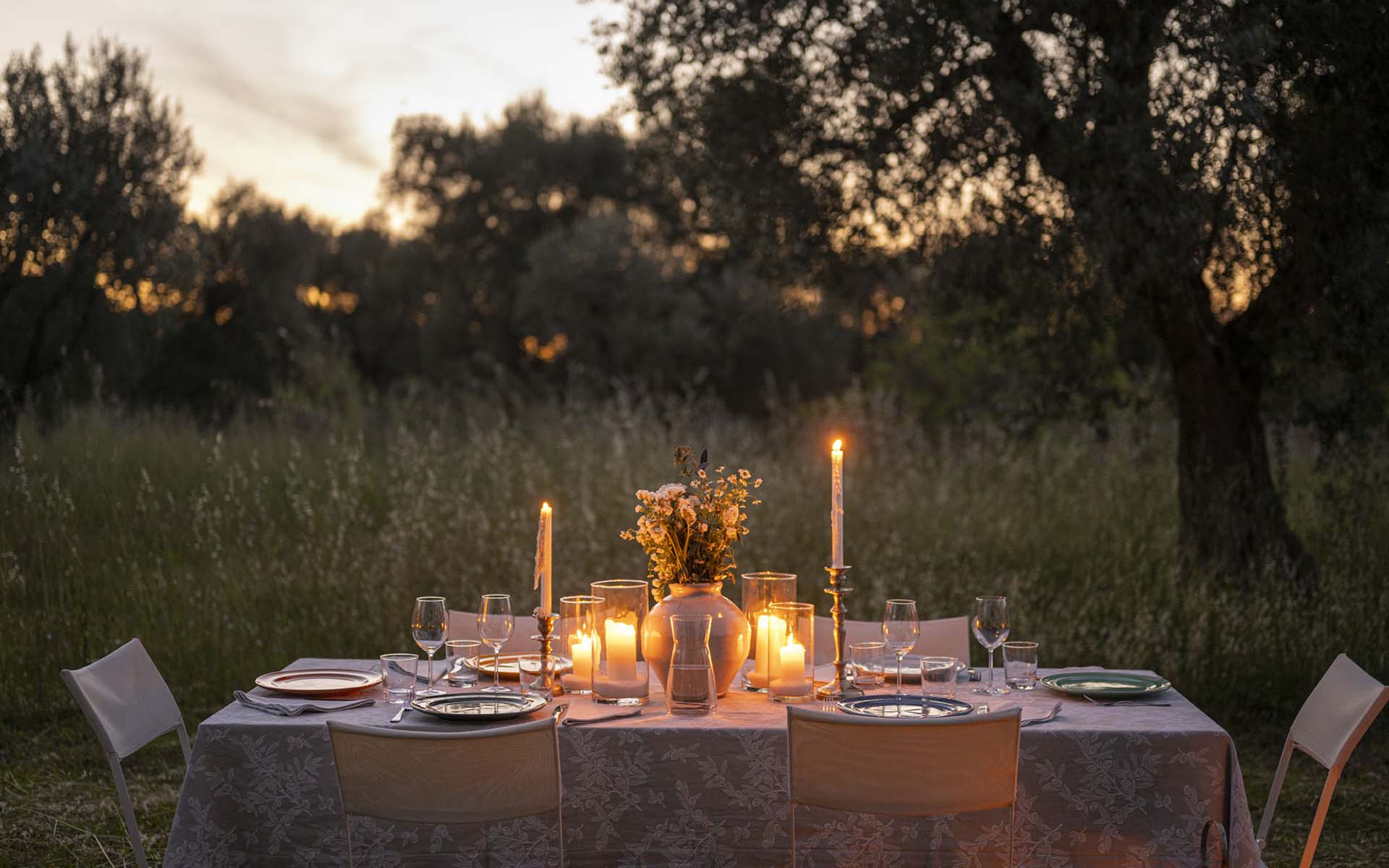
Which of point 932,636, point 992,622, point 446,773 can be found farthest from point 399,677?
point 932,636

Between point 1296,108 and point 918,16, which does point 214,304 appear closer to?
point 918,16

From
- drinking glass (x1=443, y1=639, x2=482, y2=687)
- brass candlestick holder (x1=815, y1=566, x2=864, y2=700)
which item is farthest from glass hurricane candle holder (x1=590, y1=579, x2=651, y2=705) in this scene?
brass candlestick holder (x1=815, y1=566, x2=864, y2=700)

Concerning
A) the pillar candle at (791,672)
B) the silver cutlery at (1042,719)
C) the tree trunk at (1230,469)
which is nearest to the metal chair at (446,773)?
the pillar candle at (791,672)

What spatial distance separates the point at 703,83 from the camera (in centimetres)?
731

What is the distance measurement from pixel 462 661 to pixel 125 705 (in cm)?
90

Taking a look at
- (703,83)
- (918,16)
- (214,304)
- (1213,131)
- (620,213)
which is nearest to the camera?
(1213,131)

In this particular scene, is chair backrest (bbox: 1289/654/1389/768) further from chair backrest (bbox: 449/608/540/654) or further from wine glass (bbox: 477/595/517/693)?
chair backrest (bbox: 449/608/540/654)

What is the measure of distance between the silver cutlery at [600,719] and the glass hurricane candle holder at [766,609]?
1.34 ft

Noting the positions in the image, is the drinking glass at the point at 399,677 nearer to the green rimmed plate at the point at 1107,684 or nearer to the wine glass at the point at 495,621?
the wine glass at the point at 495,621

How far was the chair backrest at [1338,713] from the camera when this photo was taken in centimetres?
298

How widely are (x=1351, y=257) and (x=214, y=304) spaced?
1691 cm

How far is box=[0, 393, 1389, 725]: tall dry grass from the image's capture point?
6.54 m

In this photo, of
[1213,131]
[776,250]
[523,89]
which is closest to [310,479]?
[776,250]

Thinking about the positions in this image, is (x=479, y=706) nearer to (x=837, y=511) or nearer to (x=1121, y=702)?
(x=837, y=511)
